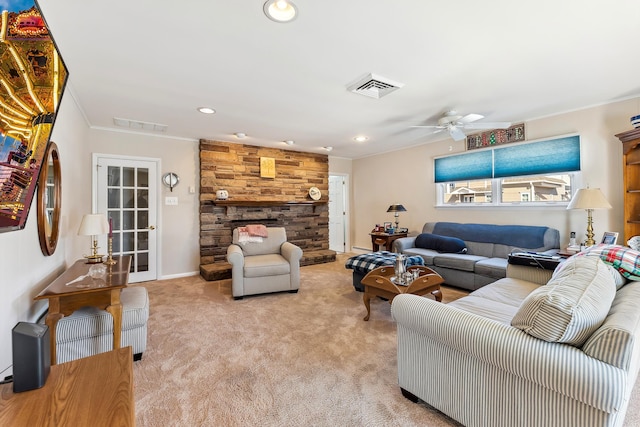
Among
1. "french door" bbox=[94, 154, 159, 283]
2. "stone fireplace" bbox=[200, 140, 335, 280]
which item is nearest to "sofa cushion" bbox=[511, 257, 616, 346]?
"stone fireplace" bbox=[200, 140, 335, 280]

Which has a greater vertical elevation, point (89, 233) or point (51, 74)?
point (51, 74)

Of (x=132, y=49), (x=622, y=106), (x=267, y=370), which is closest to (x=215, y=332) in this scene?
(x=267, y=370)

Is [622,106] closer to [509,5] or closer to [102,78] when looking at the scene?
[509,5]

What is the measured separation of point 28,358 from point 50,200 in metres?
2.06

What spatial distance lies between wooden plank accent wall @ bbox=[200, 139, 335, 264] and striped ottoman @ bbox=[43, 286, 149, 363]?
2.70 meters

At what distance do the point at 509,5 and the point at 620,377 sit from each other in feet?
6.38

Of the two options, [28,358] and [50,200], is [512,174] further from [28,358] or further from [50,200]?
[50,200]

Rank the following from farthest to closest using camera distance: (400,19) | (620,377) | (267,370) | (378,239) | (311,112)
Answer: (378,239) → (311,112) → (267,370) → (400,19) → (620,377)

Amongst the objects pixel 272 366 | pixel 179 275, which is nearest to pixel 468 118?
pixel 272 366

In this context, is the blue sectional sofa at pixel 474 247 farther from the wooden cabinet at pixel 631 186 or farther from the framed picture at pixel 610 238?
the wooden cabinet at pixel 631 186

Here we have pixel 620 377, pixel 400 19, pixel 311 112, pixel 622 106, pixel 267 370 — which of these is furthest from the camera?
pixel 311 112

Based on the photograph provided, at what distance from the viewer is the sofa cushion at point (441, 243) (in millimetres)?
4137

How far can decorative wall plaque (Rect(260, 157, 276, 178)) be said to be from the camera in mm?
5328

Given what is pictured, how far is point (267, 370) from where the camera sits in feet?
6.67
